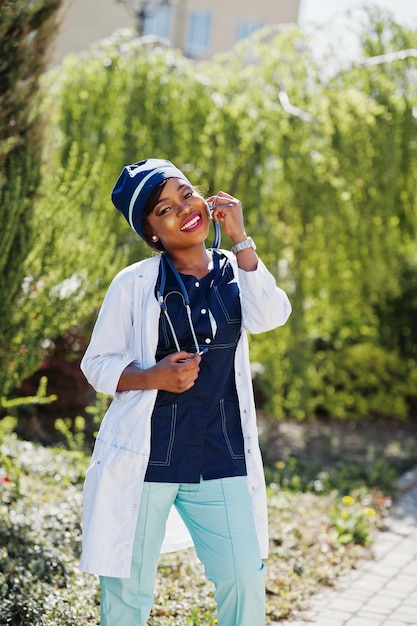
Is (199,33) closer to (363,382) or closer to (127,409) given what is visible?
(363,382)

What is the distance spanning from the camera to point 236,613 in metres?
2.90

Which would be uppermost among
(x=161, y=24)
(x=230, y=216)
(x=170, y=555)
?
(x=230, y=216)

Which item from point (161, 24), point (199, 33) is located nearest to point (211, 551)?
point (199, 33)

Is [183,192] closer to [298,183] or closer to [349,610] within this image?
[349,610]

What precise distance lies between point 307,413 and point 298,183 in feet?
9.37

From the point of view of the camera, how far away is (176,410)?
120 inches

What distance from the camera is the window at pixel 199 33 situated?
27438mm

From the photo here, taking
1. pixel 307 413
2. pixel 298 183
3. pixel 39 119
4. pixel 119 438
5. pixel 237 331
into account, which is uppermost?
pixel 39 119

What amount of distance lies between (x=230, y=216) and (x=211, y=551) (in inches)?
44.2

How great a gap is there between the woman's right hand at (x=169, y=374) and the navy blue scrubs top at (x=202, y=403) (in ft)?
0.32

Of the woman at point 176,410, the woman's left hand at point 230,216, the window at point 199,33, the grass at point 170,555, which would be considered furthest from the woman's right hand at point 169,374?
the window at point 199,33

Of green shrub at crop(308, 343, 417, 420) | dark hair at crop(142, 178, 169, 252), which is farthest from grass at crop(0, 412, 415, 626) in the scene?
green shrub at crop(308, 343, 417, 420)

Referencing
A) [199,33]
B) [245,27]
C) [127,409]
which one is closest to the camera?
[127,409]

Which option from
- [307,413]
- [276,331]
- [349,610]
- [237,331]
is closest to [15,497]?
[349,610]
